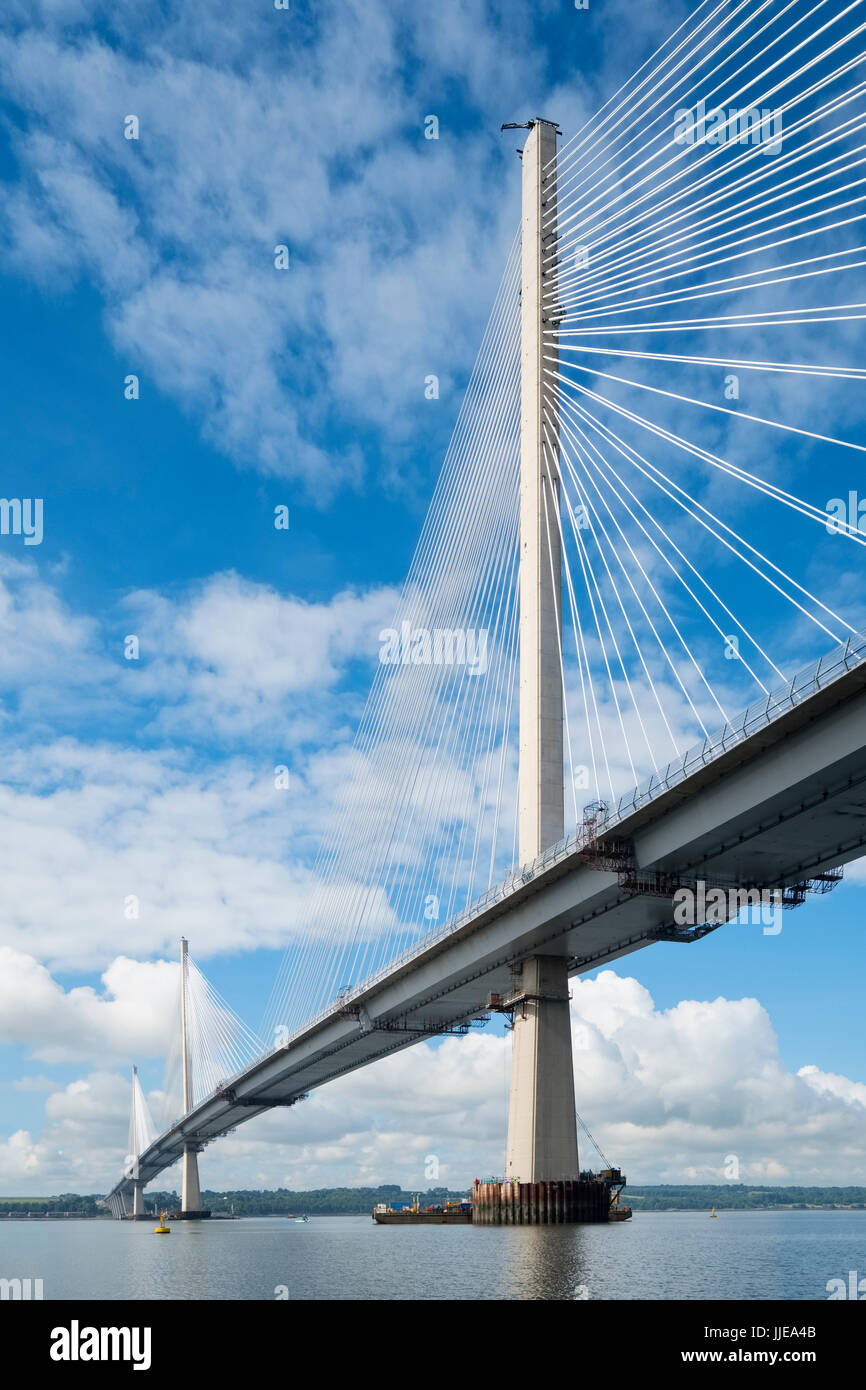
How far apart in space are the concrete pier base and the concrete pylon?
1.62ft

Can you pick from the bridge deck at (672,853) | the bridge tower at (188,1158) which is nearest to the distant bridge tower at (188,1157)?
→ the bridge tower at (188,1158)

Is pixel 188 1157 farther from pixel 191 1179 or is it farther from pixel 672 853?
pixel 672 853

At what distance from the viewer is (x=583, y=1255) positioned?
39.9 m

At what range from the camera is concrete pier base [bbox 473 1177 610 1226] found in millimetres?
56594

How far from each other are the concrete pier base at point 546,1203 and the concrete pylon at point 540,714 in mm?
495

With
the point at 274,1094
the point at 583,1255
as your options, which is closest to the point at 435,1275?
the point at 583,1255

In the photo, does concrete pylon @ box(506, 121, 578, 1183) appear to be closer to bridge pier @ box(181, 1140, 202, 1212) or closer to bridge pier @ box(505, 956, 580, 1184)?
bridge pier @ box(505, 956, 580, 1184)

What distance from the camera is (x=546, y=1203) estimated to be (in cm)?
5666

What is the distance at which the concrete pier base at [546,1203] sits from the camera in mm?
56594

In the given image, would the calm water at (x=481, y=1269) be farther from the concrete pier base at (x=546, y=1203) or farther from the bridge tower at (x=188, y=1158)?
the bridge tower at (x=188, y=1158)

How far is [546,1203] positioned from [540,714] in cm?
2136
